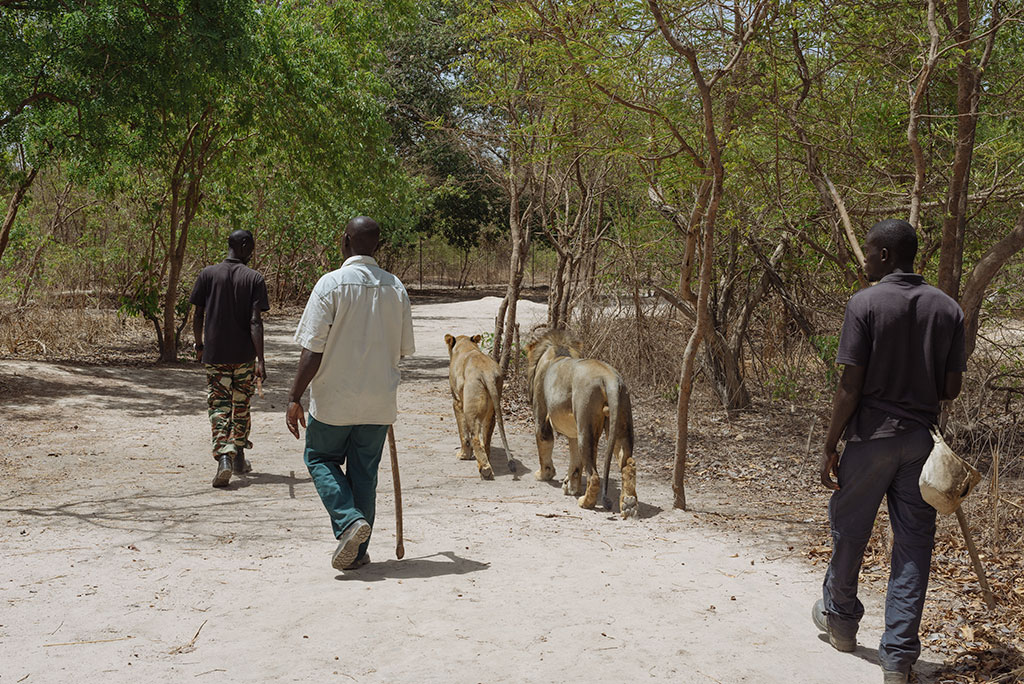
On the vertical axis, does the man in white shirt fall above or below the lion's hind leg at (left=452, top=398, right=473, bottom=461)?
above

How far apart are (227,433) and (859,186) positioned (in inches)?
242

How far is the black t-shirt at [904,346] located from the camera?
4.16 meters

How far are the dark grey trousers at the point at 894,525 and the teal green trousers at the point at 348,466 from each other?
260 centimetres

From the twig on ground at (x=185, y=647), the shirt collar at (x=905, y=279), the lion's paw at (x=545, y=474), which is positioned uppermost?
the shirt collar at (x=905, y=279)

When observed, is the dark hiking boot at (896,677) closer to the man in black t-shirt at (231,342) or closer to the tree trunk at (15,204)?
the man in black t-shirt at (231,342)

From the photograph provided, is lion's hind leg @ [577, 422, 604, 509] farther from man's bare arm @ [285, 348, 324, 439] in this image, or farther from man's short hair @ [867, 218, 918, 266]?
man's short hair @ [867, 218, 918, 266]

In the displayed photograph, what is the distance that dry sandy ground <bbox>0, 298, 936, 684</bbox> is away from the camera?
Answer: 4293 mm

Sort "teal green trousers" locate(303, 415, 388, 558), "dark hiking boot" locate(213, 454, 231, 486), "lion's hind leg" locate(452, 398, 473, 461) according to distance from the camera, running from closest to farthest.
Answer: "teal green trousers" locate(303, 415, 388, 558)
"dark hiking boot" locate(213, 454, 231, 486)
"lion's hind leg" locate(452, 398, 473, 461)

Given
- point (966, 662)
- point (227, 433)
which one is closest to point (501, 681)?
point (966, 662)

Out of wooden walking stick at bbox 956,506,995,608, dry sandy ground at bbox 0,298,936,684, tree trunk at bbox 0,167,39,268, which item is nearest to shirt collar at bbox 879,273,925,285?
wooden walking stick at bbox 956,506,995,608

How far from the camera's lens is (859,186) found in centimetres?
892

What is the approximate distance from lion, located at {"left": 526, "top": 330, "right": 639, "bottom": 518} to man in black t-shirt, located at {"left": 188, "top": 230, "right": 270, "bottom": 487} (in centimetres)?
236

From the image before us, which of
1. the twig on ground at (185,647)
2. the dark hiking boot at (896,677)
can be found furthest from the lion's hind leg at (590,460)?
the twig on ground at (185,647)

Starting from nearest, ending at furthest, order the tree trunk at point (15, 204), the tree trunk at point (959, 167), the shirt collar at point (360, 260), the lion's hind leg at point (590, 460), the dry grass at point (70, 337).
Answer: the shirt collar at point (360, 260) → the tree trunk at point (959, 167) → the lion's hind leg at point (590, 460) → the tree trunk at point (15, 204) → the dry grass at point (70, 337)
